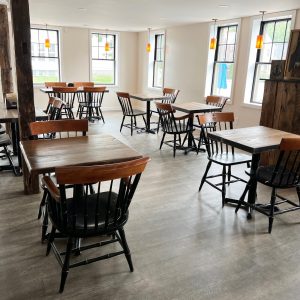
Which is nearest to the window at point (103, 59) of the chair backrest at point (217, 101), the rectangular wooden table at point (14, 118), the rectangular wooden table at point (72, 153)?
the chair backrest at point (217, 101)

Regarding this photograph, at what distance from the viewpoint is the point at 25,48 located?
9.37ft

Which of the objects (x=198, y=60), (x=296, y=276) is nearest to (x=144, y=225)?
(x=296, y=276)

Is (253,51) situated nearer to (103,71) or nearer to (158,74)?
(158,74)

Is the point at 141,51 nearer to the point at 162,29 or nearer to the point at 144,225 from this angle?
the point at 162,29

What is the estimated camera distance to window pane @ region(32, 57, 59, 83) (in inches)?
311

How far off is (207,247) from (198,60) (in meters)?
5.10

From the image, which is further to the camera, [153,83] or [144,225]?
[153,83]

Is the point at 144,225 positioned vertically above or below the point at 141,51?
below

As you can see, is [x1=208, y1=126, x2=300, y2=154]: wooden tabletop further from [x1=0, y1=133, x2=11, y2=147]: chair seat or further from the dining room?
[x1=0, y1=133, x2=11, y2=147]: chair seat

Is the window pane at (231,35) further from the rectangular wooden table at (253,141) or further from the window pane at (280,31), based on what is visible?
the rectangular wooden table at (253,141)

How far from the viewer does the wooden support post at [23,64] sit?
276cm

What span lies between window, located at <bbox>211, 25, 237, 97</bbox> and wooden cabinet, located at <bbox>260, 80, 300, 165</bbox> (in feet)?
7.13

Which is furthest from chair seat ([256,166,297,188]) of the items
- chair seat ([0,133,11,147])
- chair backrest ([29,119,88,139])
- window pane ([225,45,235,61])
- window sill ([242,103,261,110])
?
window pane ([225,45,235,61])

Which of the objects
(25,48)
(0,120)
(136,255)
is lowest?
(136,255)
